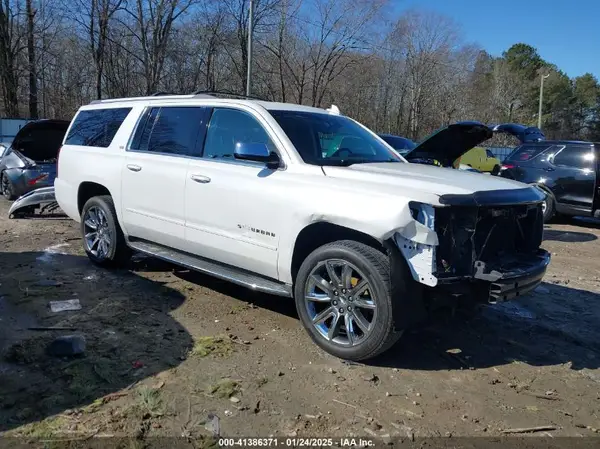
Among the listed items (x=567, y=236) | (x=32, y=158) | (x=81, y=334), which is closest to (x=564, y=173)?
(x=567, y=236)

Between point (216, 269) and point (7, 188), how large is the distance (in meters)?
9.10

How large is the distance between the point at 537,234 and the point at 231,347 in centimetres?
260

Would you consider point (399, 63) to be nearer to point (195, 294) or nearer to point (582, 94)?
point (582, 94)

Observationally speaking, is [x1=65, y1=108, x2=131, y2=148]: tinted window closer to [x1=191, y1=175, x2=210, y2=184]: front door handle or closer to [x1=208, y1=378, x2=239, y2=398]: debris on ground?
[x1=191, y1=175, x2=210, y2=184]: front door handle

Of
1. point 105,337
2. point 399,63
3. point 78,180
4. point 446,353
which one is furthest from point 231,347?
point 399,63

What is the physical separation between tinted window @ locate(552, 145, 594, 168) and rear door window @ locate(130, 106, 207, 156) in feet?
28.1

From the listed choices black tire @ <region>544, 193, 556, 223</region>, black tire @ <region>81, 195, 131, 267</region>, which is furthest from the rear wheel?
black tire @ <region>544, 193, 556, 223</region>

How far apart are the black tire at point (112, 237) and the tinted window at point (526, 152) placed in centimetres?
898

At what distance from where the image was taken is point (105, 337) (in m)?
4.07

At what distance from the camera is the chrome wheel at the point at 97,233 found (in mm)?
5922

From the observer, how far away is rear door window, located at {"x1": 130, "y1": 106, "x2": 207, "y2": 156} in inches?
195

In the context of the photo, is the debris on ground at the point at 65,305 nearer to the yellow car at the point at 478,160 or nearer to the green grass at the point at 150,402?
Result: the green grass at the point at 150,402

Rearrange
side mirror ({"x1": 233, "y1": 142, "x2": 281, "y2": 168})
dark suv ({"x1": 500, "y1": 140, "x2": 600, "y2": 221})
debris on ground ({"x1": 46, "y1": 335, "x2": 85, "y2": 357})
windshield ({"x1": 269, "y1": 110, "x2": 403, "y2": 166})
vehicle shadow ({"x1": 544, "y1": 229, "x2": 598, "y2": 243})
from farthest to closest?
dark suv ({"x1": 500, "y1": 140, "x2": 600, "y2": 221}) → vehicle shadow ({"x1": 544, "y1": 229, "x2": 598, "y2": 243}) → windshield ({"x1": 269, "y1": 110, "x2": 403, "y2": 166}) → side mirror ({"x1": 233, "y1": 142, "x2": 281, "y2": 168}) → debris on ground ({"x1": 46, "y1": 335, "x2": 85, "y2": 357})

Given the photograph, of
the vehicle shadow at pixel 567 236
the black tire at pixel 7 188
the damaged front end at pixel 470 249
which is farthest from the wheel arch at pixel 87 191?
the vehicle shadow at pixel 567 236
